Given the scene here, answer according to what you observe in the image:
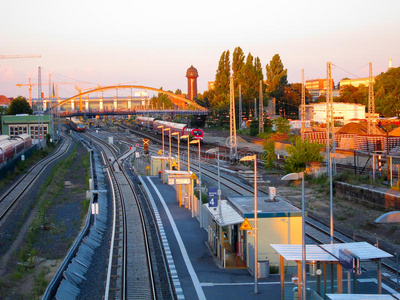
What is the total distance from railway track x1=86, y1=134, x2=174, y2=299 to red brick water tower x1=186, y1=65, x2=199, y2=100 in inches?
6096

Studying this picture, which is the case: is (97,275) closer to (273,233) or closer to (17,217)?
Result: (273,233)

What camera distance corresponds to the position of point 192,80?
183125mm

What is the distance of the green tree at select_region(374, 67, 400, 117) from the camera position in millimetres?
70250

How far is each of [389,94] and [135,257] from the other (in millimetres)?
64940

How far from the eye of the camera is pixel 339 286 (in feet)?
32.9

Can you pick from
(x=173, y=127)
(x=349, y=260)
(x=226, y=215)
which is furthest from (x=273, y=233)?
(x=173, y=127)

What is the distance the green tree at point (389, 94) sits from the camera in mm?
70250

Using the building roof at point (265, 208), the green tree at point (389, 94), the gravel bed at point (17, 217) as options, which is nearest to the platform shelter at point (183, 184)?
the building roof at point (265, 208)

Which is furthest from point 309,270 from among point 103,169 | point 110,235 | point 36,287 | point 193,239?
point 103,169

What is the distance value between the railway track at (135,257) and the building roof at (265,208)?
3.19m

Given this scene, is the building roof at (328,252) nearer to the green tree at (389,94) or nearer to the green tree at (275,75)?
the green tree at (389,94)

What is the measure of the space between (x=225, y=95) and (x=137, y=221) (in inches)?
2431

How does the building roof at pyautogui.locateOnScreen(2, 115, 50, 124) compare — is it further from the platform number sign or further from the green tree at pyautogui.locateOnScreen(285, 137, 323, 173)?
the platform number sign

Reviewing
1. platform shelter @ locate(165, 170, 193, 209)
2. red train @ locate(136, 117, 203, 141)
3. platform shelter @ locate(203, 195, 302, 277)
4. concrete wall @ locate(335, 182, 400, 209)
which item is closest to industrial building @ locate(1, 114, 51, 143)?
red train @ locate(136, 117, 203, 141)
